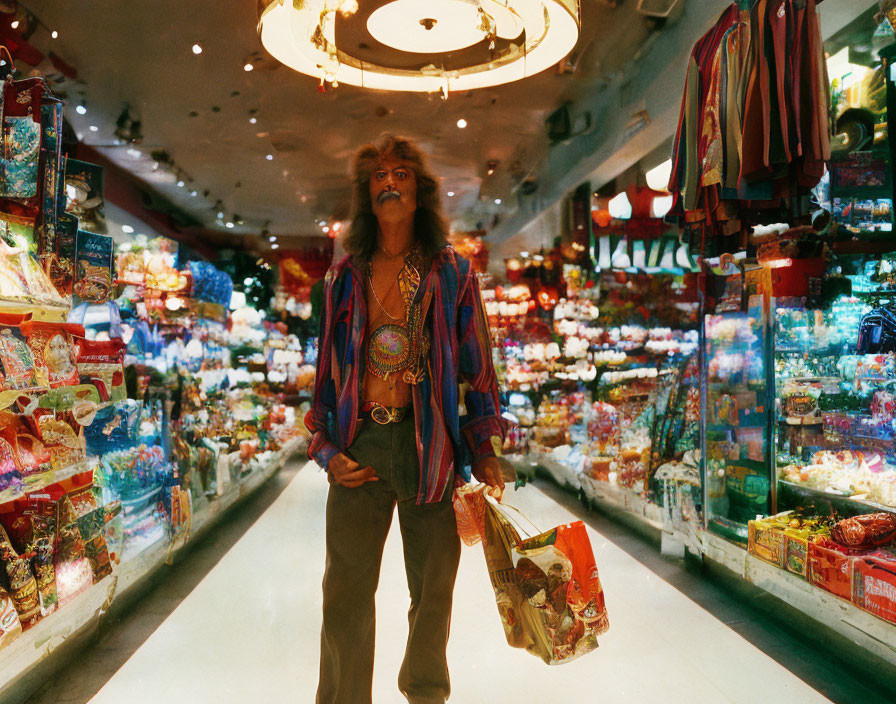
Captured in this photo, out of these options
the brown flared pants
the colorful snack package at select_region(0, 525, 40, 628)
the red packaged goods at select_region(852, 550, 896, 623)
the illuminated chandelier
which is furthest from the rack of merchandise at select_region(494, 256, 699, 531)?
the colorful snack package at select_region(0, 525, 40, 628)

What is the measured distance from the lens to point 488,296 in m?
6.49

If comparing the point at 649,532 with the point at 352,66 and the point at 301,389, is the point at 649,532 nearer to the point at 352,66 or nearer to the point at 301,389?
the point at 352,66

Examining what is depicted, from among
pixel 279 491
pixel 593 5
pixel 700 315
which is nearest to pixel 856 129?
pixel 700 315

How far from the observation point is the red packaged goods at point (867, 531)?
2.39m

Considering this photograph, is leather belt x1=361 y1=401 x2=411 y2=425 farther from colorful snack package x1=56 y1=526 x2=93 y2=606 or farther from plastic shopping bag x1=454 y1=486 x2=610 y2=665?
colorful snack package x1=56 y1=526 x2=93 y2=606

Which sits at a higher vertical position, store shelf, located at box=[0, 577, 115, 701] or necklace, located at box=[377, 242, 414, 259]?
necklace, located at box=[377, 242, 414, 259]

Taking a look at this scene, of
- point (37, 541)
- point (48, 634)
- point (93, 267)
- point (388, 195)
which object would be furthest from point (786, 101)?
point (48, 634)

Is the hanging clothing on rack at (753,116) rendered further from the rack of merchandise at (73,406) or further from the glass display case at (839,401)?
the rack of merchandise at (73,406)

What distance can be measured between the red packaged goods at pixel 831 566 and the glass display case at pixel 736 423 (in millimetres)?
518

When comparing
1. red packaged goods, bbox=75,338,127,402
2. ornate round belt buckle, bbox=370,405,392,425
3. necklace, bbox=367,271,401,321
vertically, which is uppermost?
necklace, bbox=367,271,401,321

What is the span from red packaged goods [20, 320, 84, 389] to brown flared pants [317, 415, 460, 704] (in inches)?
38.9

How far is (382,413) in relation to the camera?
1.84 metres

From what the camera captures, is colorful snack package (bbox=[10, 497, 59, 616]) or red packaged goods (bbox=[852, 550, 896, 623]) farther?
red packaged goods (bbox=[852, 550, 896, 623])

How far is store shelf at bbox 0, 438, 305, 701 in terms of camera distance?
5.94 feet
